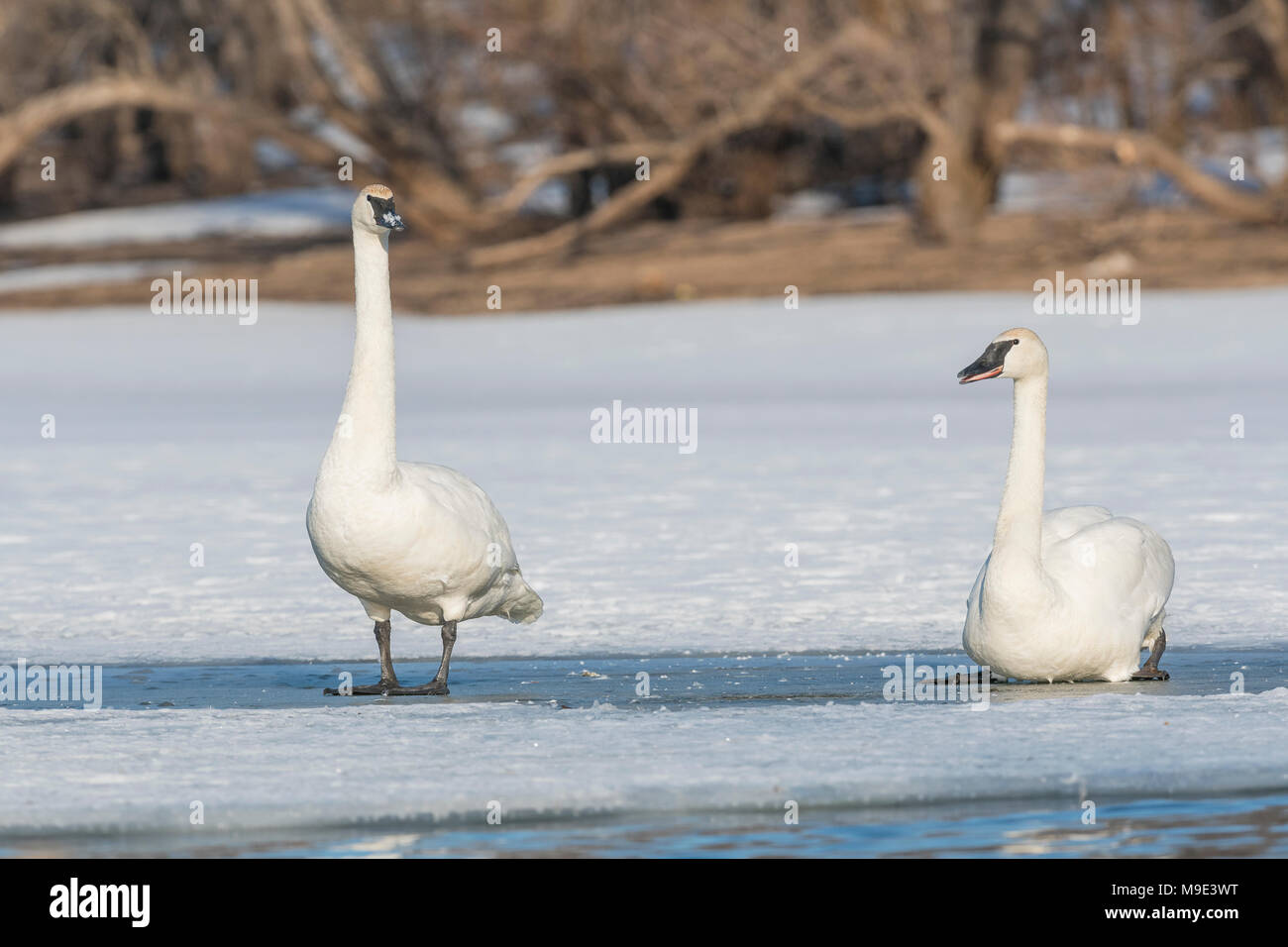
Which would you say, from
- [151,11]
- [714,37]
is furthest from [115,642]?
[151,11]

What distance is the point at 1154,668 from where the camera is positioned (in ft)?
25.5

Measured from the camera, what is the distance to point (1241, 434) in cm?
1438

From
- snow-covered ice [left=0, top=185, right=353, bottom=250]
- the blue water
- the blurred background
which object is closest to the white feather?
the blue water

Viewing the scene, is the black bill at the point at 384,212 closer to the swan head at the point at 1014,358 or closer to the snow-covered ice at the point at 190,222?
the swan head at the point at 1014,358

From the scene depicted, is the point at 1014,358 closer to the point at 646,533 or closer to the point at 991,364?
the point at 991,364
